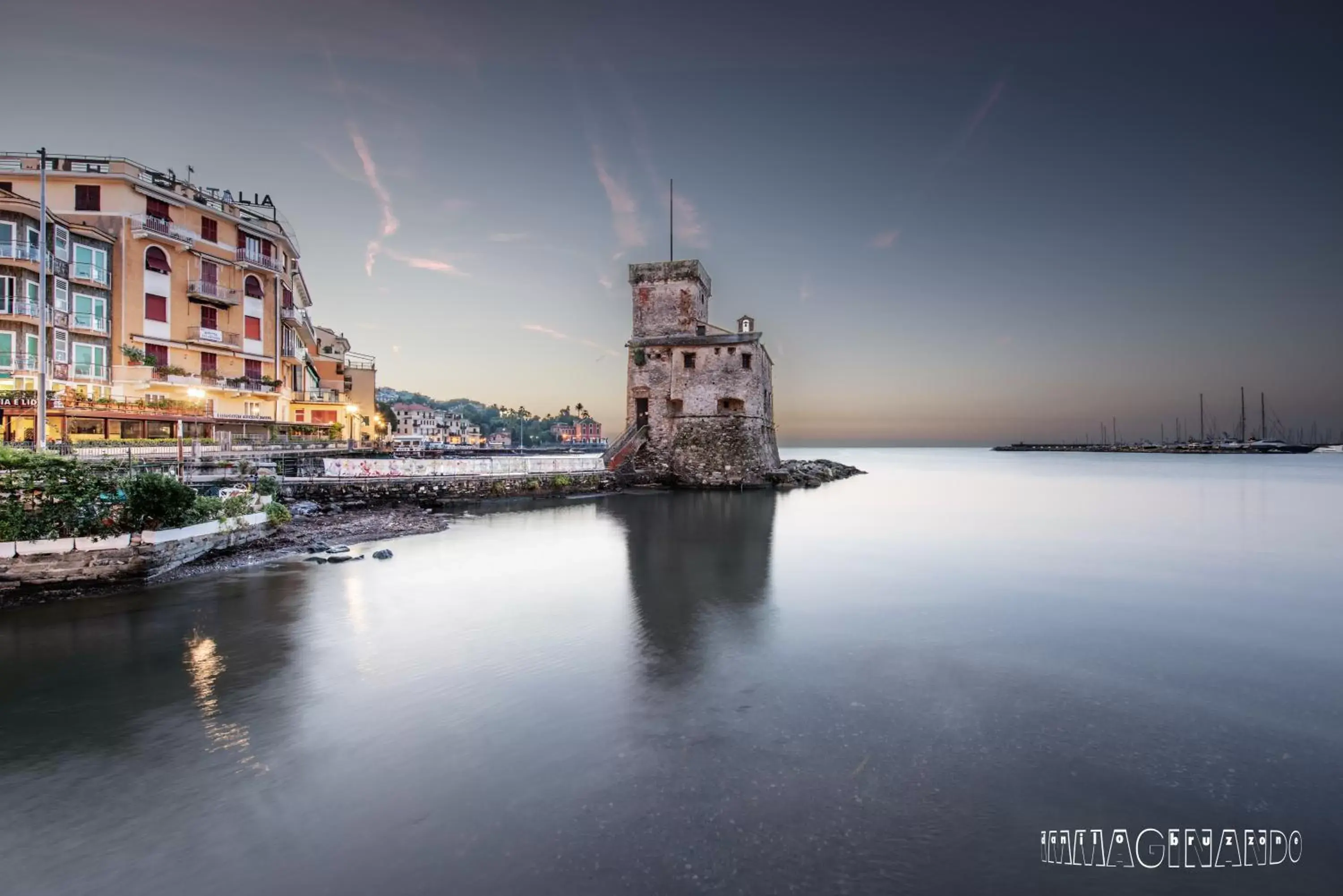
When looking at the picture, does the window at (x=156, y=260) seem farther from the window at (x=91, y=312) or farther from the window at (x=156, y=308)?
the window at (x=91, y=312)

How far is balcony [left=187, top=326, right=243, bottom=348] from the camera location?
3088cm

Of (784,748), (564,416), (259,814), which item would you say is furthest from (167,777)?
(564,416)

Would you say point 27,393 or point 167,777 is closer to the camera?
point 167,777

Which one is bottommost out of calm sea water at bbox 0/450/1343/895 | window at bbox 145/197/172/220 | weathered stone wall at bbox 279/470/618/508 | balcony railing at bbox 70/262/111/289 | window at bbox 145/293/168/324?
calm sea water at bbox 0/450/1343/895

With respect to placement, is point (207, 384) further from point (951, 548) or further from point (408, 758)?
point (951, 548)

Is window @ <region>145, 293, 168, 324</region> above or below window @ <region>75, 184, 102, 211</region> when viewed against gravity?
below

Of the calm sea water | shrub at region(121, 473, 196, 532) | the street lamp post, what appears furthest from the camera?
the street lamp post

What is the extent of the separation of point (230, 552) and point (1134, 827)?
17.3m

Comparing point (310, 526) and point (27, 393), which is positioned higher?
point (27, 393)

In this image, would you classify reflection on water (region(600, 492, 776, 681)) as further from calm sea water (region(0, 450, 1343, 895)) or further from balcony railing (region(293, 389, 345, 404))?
balcony railing (region(293, 389, 345, 404))

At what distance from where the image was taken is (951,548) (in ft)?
64.2

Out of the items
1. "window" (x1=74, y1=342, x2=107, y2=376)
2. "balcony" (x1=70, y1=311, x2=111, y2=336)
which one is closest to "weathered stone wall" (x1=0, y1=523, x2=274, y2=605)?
"window" (x1=74, y1=342, x2=107, y2=376)

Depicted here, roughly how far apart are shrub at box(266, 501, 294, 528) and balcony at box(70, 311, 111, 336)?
18043mm

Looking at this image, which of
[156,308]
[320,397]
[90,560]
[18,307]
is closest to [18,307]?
[18,307]
